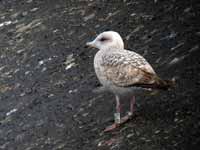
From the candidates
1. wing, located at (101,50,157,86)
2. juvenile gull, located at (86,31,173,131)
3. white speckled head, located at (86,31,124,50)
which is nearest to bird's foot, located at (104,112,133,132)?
juvenile gull, located at (86,31,173,131)

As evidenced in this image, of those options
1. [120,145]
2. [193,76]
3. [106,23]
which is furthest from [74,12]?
[120,145]

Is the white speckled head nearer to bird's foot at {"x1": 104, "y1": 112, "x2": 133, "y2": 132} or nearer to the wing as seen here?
the wing

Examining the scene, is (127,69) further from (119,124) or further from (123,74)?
(119,124)

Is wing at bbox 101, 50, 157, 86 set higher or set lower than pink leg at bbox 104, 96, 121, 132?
higher

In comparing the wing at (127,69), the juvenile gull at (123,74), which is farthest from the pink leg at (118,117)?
the wing at (127,69)

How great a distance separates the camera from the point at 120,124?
7086 mm

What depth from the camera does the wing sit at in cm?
662

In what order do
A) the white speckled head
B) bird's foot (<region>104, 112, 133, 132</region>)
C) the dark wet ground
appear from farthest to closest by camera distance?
1. the white speckled head
2. bird's foot (<region>104, 112, 133, 132</region>)
3. the dark wet ground

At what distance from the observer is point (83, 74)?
8.78 metres

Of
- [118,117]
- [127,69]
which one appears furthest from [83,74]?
[127,69]

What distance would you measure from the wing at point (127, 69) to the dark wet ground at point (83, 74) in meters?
0.48

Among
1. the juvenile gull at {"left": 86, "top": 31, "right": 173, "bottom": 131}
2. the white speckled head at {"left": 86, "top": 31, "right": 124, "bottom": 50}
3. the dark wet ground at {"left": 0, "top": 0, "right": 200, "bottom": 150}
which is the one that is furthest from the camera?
the white speckled head at {"left": 86, "top": 31, "right": 124, "bottom": 50}

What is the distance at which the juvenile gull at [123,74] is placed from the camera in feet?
21.6

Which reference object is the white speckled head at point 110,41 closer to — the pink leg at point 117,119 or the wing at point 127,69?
the wing at point 127,69
